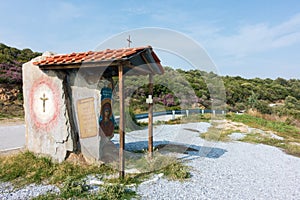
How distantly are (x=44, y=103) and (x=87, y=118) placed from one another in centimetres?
123

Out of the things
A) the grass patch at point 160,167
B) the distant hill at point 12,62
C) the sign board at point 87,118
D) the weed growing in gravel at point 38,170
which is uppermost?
the distant hill at point 12,62

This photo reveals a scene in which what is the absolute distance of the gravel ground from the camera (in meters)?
3.85

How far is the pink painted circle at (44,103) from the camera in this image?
518 centimetres

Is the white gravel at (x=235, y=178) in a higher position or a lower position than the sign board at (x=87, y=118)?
lower

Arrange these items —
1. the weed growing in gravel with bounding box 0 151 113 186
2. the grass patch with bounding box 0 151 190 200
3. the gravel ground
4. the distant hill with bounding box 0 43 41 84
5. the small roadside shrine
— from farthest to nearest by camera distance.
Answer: the distant hill with bounding box 0 43 41 84 < the small roadside shrine < the weed growing in gravel with bounding box 0 151 113 186 < the gravel ground < the grass patch with bounding box 0 151 190 200

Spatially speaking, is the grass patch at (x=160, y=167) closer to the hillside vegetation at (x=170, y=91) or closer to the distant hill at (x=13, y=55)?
the hillside vegetation at (x=170, y=91)

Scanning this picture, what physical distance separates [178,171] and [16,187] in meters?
3.43

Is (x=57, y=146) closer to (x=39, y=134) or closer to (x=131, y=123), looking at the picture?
(x=39, y=134)

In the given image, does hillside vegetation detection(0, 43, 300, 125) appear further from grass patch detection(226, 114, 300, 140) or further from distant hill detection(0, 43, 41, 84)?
grass patch detection(226, 114, 300, 140)

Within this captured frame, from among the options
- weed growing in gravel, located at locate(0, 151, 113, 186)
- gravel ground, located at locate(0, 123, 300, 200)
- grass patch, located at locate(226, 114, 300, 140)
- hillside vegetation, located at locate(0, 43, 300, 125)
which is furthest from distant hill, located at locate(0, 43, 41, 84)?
grass patch, located at locate(226, 114, 300, 140)

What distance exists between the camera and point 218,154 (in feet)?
22.6

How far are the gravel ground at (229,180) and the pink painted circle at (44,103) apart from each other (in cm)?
166

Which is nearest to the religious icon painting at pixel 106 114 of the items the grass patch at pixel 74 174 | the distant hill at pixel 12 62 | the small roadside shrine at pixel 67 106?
the small roadside shrine at pixel 67 106

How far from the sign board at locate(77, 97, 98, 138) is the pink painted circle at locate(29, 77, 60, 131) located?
22.0 inches
